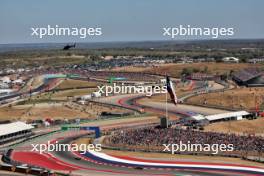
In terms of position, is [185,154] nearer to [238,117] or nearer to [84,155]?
[84,155]

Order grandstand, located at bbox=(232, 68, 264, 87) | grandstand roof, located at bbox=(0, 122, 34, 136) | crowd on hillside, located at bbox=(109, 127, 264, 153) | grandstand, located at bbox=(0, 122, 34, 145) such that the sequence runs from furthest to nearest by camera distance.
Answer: grandstand, located at bbox=(232, 68, 264, 87), grandstand roof, located at bbox=(0, 122, 34, 136), grandstand, located at bbox=(0, 122, 34, 145), crowd on hillside, located at bbox=(109, 127, 264, 153)

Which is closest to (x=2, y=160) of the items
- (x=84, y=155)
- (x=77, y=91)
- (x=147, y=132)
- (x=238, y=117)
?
(x=84, y=155)

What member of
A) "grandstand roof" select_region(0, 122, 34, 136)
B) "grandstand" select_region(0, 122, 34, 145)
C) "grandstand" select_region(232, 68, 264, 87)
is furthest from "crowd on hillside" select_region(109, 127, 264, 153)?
"grandstand" select_region(232, 68, 264, 87)

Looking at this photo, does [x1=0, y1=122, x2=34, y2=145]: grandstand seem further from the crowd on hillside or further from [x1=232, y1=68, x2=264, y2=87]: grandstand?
[x1=232, y1=68, x2=264, y2=87]: grandstand

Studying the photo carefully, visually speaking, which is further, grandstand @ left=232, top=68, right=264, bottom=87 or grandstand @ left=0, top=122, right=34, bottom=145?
grandstand @ left=232, top=68, right=264, bottom=87

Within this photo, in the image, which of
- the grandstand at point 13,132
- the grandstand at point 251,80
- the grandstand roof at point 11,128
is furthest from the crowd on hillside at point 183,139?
the grandstand at point 251,80

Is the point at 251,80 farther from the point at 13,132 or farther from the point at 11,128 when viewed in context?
the point at 13,132

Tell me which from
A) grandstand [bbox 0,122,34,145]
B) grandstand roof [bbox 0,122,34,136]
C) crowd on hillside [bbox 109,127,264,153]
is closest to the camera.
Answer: crowd on hillside [bbox 109,127,264,153]

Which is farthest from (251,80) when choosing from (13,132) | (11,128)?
(13,132)

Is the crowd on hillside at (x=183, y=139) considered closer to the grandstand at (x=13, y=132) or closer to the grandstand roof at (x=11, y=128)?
the grandstand at (x=13, y=132)

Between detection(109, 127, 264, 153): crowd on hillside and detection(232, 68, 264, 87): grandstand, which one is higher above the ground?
detection(232, 68, 264, 87): grandstand
